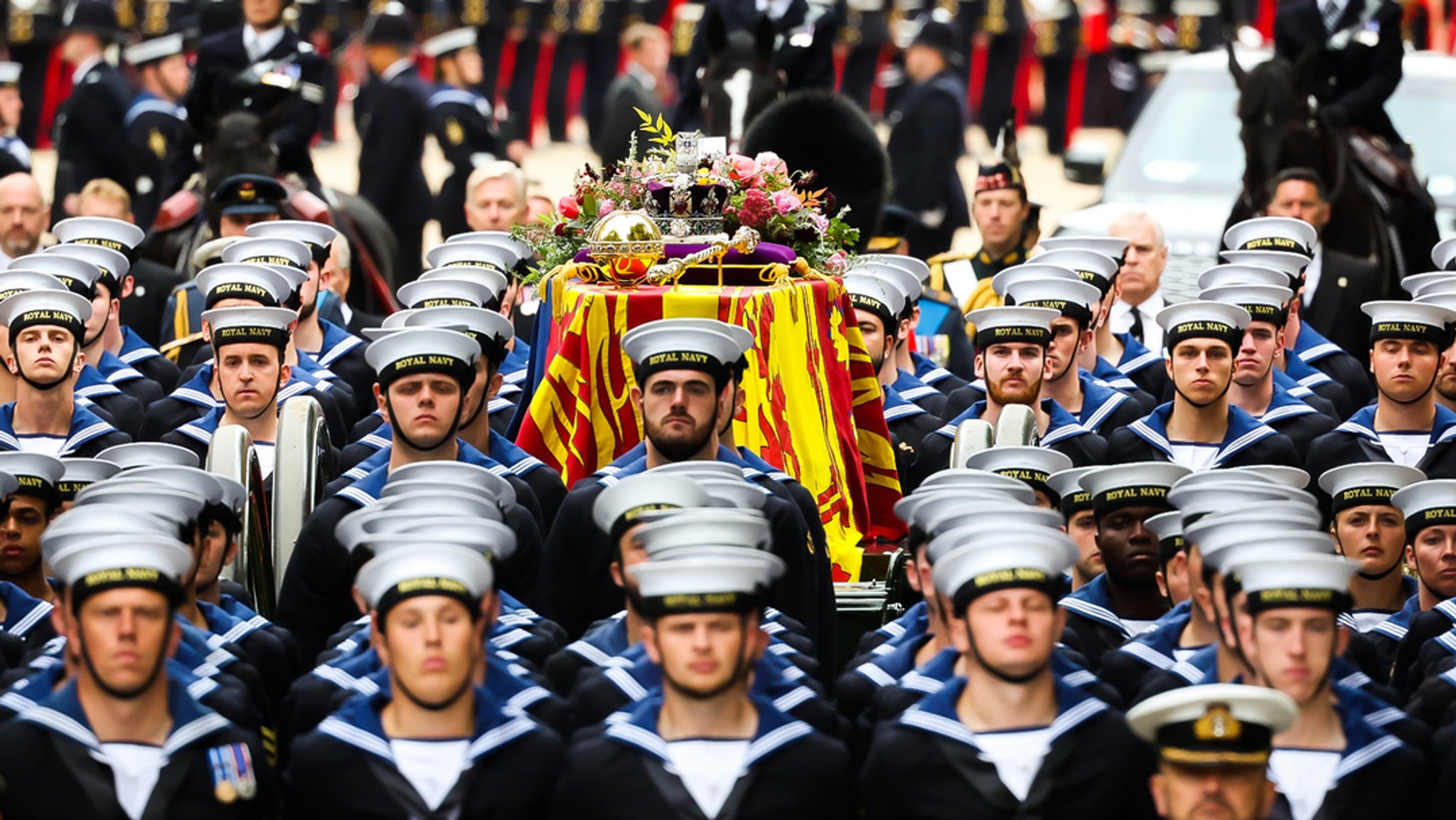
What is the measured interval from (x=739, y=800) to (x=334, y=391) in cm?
425

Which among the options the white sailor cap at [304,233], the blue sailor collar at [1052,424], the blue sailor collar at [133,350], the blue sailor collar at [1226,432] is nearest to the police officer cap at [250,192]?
the white sailor cap at [304,233]

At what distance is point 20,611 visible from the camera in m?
7.39

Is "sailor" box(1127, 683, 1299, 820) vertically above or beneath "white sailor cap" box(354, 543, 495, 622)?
beneath

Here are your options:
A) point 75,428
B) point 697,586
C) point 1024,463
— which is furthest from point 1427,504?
point 75,428

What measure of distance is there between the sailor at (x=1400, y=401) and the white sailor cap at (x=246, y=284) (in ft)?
12.1

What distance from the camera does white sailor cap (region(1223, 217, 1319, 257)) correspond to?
1138 centimetres

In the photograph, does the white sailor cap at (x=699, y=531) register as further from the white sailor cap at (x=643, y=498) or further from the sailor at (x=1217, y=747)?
the sailor at (x=1217, y=747)

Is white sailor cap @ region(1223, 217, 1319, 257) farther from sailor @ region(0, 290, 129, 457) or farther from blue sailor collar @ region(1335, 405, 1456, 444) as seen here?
sailor @ region(0, 290, 129, 457)

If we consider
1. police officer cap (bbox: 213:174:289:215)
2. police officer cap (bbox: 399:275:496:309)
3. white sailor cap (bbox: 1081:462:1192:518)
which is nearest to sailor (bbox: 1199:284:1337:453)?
white sailor cap (bbox: 1081:462:1192:518)

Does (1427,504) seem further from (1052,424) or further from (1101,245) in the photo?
(1101,245)

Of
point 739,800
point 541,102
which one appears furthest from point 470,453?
point 541,102

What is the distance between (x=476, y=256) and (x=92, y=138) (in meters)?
6.26

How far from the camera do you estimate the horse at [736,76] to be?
542 inches

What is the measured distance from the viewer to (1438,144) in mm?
14750
